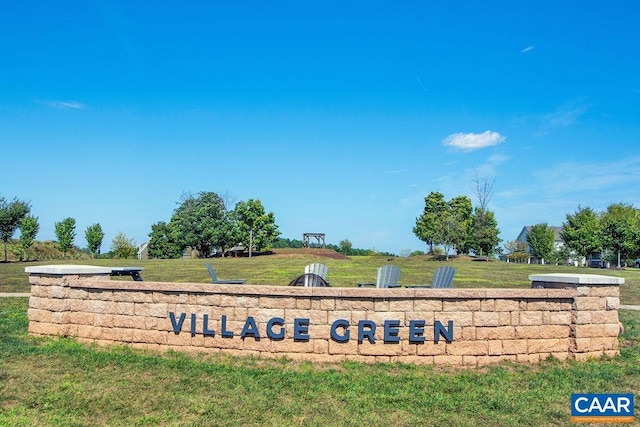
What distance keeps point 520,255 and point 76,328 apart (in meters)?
46.0

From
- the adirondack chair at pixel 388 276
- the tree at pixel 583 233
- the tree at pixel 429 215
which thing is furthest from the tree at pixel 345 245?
the adirondack chair at pixel 388 276

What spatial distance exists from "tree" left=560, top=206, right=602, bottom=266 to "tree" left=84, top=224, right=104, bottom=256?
128 ft

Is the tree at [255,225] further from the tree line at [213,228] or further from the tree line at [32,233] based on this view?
the tree line at [32,233]

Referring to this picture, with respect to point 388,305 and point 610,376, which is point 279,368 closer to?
point 388,305

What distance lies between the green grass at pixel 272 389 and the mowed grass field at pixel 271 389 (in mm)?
12

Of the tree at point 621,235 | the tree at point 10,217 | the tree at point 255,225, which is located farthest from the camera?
the tree at point 255,225

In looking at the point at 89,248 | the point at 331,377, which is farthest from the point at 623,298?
the point at 89,248

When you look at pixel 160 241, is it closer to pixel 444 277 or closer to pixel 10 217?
pixel 10 217

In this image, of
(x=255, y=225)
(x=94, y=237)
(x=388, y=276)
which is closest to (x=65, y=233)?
(x=94, y=237)

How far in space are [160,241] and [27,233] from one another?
11143mm

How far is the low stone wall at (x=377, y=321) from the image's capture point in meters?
6.87

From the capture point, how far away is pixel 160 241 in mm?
44688

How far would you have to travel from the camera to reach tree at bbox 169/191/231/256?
40.8 m

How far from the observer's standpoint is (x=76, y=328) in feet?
26.1
